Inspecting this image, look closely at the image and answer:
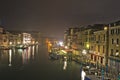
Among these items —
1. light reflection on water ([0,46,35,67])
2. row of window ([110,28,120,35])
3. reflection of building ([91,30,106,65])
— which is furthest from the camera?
light reflection on water ([0,46,35,67])

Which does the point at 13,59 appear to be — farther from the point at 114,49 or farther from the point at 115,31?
the point at 115,31

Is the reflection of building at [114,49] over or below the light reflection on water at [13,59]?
over

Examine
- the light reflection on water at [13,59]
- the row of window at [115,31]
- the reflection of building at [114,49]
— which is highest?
the row of window at [115,31]

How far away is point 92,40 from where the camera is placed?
198ft

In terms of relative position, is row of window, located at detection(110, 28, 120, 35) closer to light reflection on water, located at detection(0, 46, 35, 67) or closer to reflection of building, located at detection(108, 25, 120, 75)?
reflection of building, located at detection(108, 25, 120, 75)

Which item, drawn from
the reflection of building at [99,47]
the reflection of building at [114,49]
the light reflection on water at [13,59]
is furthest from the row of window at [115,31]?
the light reflection on water at [13,59]

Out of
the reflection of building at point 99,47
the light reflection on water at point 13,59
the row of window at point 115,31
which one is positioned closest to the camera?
the row of window at point 115,31

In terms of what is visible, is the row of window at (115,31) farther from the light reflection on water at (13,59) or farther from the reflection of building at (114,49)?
the light reflection on water at (13,59)

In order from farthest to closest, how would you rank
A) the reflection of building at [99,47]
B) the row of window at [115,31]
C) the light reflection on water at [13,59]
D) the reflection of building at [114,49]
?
1. the light reflection on water at [13,59]
2. the reflection of building at [99,47]
3. the row of window at [115,31]
4. the reflection of building at [114,49]

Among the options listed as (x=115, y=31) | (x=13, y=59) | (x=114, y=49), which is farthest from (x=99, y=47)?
(x=13, y=59)

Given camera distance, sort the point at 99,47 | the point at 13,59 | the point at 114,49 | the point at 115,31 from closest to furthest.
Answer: the point at 115,31 < the point at 114,49 < the point at 99,47 < the point at 13,59

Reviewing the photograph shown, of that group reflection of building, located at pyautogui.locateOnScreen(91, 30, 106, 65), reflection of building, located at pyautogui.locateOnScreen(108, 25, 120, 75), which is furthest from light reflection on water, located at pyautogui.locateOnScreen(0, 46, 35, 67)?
reflection of building, located at pyautogui.locateOnScreen(108, 25, 120, 75)

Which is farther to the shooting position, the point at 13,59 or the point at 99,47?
the point at 13,59

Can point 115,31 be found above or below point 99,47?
above
